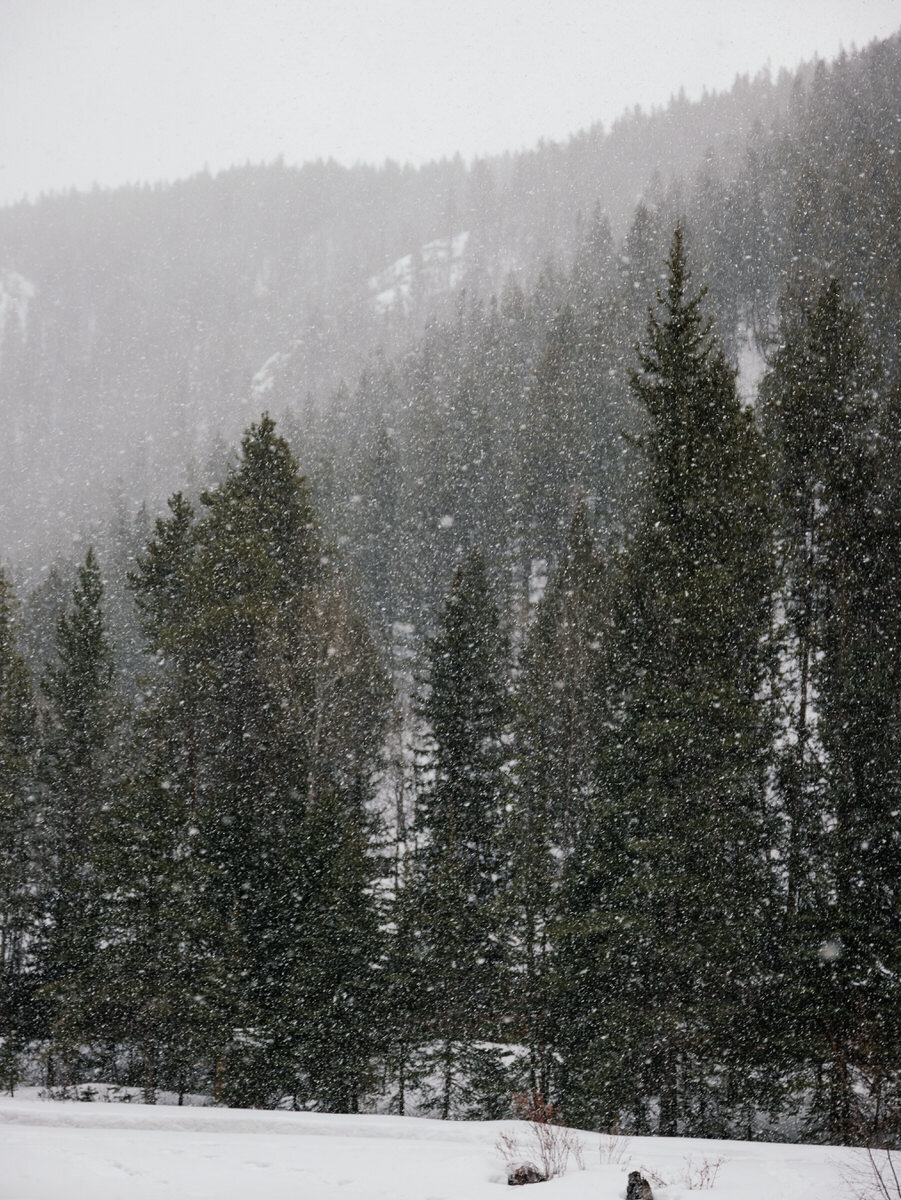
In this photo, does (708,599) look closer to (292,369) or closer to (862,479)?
(862,479)

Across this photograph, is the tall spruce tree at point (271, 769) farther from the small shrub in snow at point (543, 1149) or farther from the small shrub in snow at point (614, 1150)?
the small shrub in snow at point (614, 1150)

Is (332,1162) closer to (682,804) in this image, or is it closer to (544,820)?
(682,804)

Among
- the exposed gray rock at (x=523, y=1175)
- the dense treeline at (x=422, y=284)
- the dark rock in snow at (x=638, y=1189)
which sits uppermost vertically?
the dense treeline at (x=422, y=284)

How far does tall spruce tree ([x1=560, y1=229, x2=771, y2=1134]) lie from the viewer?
41.9 feet

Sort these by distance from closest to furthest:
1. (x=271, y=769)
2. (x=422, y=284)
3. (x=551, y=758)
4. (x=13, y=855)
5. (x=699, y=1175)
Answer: (x=699, y=1175) → (x=271, y=769) → (x=551, y=758) → (x=13, y=855) → (x=422, y=284)

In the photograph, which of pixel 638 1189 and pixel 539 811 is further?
pixel 539 811

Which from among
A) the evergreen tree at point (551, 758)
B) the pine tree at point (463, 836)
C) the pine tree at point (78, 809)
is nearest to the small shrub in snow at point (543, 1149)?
the evergreen tree at point (551, 758)

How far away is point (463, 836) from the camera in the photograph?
60.0 feet

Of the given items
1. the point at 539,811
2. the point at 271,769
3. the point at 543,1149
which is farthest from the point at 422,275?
the point at 543,1149

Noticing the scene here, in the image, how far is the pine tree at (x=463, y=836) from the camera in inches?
629

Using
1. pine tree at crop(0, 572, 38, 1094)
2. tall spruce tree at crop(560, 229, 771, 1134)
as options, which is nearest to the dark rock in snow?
tall spruce tree at crop(560, 229, 771, 1134)

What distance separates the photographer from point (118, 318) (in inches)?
7303

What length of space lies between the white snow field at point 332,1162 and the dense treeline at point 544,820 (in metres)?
3.94

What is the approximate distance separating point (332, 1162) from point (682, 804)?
25.5ft
